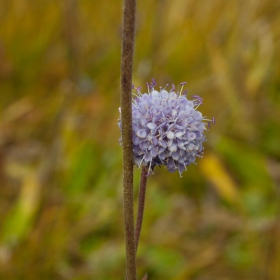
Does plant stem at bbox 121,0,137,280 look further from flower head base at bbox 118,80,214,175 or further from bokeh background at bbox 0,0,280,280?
bokeh background at bbox 0,0,280,280

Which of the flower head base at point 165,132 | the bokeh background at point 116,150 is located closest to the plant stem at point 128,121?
the flower head base at point 165,132

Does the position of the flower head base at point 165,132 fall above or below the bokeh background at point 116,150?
below

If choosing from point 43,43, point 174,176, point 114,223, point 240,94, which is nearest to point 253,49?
point 240,94

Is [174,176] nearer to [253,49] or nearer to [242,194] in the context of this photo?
[242,194]

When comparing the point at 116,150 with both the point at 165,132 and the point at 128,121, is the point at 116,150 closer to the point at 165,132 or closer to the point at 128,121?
the point at 165,132

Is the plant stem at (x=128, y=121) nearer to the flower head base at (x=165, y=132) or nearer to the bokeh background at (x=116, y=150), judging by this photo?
the flower head base at (x=165, y=132)

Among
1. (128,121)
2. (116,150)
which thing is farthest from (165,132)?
(116,150)
